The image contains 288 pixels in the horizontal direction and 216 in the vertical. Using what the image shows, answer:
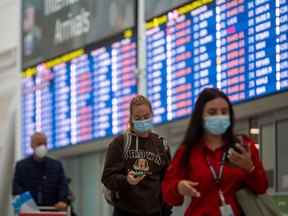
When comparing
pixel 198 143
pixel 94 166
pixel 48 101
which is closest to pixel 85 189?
pixel 94 166

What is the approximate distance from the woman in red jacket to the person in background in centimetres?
129

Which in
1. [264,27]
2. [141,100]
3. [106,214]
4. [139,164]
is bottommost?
[106,214]

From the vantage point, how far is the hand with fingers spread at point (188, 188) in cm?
378

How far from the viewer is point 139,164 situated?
5.31m

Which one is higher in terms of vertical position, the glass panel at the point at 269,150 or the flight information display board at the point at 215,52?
the flight information display board at the point at 215,52

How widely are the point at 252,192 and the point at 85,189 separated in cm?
665

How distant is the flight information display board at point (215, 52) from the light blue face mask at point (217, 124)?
8.85ft

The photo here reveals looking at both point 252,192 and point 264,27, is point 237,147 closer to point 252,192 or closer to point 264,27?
point 252,192

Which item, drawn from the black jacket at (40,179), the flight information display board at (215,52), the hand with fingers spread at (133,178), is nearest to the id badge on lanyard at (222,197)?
the hand with fingers spread at (133,178)

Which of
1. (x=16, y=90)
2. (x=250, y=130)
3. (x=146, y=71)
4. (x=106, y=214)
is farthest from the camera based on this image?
(x=16, y=90)

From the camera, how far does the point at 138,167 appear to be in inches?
209

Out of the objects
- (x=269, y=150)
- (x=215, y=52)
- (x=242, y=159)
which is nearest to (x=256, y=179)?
(x=242, y=159)

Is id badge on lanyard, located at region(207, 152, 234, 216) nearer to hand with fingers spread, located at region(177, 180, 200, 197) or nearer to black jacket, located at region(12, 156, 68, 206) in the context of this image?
hand with fingers spread, located at region(177, 180, 200, 197)

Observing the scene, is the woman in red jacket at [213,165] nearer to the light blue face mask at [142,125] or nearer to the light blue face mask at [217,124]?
the light blue face mask at [217,124]
